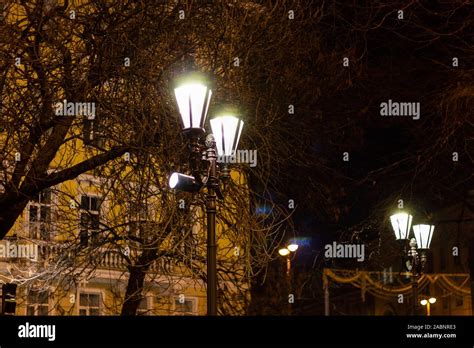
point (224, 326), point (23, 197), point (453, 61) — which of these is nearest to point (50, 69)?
point (23, 197)

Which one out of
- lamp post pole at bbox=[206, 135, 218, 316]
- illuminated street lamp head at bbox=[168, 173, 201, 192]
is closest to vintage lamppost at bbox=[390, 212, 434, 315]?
lamp post pole at bbox=[206, 135, 218, 316]

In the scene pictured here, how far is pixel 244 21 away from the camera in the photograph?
1424cm

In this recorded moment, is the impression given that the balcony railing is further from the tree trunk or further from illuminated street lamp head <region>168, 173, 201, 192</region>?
illuminated street lamp head <region>168, 173, 201, 192</region>

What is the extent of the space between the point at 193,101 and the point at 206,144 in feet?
2.04

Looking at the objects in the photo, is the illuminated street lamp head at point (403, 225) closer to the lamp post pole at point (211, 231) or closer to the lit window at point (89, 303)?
the lamp post pole at point (211, 231)

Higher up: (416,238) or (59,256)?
(416,238)

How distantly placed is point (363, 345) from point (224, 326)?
1324 mm

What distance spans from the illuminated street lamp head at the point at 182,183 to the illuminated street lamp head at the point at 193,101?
619 mm

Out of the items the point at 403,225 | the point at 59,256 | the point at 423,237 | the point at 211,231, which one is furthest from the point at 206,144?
the point at 59,256

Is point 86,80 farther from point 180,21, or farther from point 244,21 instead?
point 244,21

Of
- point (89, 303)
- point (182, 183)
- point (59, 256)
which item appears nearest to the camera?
point (182, 183)

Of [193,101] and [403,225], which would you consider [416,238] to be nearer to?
[403,225]

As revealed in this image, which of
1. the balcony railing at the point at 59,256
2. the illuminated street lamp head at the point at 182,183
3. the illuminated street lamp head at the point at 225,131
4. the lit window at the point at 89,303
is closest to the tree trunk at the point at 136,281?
the balcony railing at the point at 59,256

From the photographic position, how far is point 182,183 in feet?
35.6
